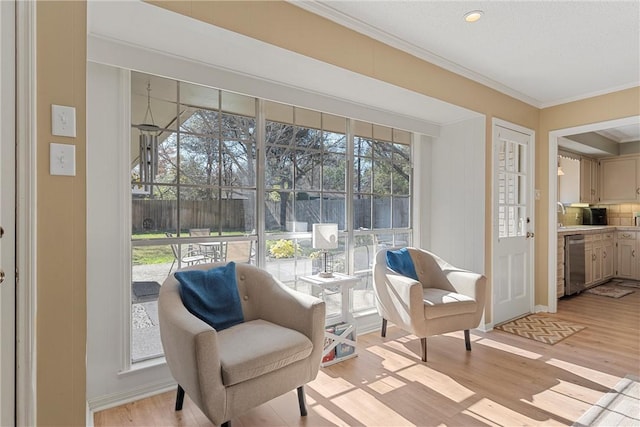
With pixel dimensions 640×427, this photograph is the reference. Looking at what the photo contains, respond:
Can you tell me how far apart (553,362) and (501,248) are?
4.02 ft

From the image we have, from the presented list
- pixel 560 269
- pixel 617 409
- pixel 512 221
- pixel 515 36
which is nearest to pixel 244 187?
pixel 515 36

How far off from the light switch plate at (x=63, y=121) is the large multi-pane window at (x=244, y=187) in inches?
39.3

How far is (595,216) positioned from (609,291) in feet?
5.61

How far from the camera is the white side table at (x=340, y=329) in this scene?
8.70 feet

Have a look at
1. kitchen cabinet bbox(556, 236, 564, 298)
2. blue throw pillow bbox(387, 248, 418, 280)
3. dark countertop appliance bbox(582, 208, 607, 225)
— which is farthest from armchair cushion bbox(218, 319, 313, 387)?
dark countertop appliance bbox(582, 208, 607, 225)

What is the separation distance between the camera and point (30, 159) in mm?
1191

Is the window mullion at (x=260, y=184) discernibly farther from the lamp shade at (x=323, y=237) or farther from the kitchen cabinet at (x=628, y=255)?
the kitchen cabinet at (x=628, y=255)

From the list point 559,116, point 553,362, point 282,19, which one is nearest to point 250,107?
point 282,19

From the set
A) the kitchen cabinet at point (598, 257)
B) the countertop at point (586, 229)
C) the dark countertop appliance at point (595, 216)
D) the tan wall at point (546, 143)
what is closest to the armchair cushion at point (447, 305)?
the tan wall at point (546, 143)

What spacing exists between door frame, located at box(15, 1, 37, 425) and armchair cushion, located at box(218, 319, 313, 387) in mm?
713

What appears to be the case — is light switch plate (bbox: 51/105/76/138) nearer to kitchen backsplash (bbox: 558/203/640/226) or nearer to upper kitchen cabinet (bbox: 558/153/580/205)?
upper kitchen cabinet (bbox: 558/153/580/205)

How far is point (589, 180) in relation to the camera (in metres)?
→ 5.95

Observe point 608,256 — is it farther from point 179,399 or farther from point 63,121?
point 63,121

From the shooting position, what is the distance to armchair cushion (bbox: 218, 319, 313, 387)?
1.65 meters
